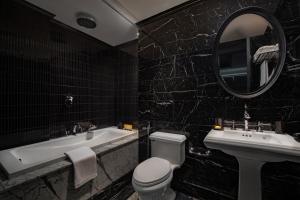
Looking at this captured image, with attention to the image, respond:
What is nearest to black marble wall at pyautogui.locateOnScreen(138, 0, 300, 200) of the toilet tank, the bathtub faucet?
the toilet tank

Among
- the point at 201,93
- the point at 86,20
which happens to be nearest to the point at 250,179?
the point at 201,93

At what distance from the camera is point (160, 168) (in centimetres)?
155

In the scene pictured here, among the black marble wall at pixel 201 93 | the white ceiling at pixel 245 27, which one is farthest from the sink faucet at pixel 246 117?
the white ceiling at pixel 245 27

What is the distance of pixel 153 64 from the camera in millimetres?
2270

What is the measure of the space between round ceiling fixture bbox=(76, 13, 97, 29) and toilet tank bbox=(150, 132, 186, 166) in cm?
190

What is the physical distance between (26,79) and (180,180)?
238 centimetres

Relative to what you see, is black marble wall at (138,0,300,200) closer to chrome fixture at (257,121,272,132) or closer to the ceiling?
chrome fixture at (257,121,272,132)

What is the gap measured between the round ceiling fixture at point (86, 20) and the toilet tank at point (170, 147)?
6.24ft

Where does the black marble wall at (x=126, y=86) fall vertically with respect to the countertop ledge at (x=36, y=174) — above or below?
above

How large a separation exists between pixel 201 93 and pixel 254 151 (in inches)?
33.1

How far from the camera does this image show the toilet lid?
1.39 meters

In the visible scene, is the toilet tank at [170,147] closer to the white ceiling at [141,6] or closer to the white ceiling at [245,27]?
the white ceiling at [245,27]

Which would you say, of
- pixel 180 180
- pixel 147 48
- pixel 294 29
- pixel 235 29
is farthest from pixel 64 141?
pixel 294 29

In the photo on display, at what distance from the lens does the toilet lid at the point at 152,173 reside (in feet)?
4.57
